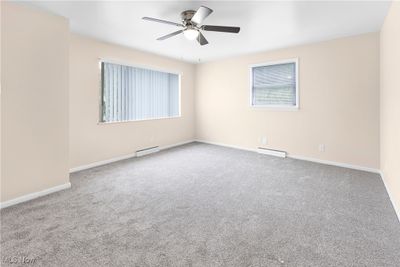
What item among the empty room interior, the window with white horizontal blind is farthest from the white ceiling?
the window with white horizontal blind

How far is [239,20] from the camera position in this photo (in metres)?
3.04

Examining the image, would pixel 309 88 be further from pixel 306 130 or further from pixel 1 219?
pixel 1 219

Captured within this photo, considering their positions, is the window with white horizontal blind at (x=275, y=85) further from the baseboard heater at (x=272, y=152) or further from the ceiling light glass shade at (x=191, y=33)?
the ceiling light glass shade at (x=191, y=33)

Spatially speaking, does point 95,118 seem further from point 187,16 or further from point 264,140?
point 264,140

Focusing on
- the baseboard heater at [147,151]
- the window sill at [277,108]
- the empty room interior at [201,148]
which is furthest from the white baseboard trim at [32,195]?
the window sill at [277,108]

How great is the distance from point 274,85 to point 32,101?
4.42m

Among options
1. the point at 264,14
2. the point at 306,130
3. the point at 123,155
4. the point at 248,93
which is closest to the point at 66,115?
the point at 123,155

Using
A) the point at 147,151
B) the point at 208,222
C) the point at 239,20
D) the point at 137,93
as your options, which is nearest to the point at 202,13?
the point at 239,20

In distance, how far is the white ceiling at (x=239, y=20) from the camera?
2594 mm

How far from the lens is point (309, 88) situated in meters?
4.29

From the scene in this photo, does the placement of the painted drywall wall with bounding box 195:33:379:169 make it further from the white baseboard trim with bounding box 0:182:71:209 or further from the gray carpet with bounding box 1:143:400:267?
the white baseboard trim with bounding box 0:182:71:209

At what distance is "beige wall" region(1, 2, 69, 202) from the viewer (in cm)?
239

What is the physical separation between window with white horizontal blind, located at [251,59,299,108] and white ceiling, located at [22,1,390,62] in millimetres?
543

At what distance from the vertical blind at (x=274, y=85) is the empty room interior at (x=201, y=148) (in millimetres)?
31
